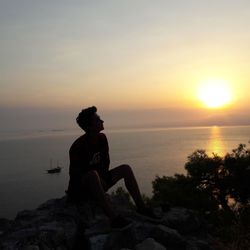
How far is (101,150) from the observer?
21.9ft

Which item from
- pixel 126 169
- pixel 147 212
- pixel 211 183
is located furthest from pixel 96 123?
pixel 211 183

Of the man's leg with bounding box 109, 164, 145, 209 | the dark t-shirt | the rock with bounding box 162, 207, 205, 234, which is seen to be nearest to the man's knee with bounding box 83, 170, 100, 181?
the dark t-shirt

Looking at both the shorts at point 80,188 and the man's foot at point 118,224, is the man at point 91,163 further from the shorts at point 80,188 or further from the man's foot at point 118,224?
the man's foot at point 118,224

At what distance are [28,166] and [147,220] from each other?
375 feet

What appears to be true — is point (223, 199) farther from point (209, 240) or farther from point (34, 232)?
point (34, 232)

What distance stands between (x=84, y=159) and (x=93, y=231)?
3.86ft

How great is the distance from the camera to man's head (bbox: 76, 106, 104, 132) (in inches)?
257

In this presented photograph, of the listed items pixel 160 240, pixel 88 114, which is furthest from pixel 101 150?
pixel 160 240

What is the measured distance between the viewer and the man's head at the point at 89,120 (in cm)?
652

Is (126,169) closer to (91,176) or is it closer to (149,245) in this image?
(91,176)

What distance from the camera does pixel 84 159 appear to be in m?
6.41

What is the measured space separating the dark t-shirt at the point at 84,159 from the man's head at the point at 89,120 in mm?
166

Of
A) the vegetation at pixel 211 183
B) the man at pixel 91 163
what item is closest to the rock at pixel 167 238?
the man at pixel 91 163

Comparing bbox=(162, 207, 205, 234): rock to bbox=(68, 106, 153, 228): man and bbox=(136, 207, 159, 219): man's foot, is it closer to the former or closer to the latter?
bbox=(136, 207, 159, 219): man's foot
